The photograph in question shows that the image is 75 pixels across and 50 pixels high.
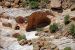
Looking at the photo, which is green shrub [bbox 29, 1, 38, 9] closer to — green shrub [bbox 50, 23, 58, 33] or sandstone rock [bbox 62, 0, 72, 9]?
sandstone rock [bbox 62, 0, 72, 9]

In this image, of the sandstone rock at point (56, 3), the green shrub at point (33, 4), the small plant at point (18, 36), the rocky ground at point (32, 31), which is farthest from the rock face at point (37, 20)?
the green shrub at point (33, 4)

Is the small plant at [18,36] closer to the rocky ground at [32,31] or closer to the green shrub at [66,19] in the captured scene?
the rocky ground at [32,31]

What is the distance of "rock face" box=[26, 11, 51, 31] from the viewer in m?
17.7

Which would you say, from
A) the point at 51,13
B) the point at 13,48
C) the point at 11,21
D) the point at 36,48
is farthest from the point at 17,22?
the point at 36,48

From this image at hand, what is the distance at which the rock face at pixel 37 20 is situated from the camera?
17.7m

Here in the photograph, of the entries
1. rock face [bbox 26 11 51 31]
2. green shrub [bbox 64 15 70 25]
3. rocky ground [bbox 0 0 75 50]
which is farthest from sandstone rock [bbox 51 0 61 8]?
green shrub [bbox 64 15 70 25]

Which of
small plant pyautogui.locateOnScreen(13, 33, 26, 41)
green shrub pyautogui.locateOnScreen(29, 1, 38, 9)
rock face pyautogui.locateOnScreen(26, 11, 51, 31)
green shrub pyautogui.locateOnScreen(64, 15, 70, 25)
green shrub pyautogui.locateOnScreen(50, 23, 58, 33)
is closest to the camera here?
small plant pyautogui.locateOnScreen(13, 33, 26, 41)

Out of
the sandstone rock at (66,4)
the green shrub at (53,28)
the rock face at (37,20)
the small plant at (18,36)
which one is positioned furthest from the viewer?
the sandstone rock at (66,4)

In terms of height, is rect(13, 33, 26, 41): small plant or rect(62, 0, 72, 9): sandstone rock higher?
rect(62, 0, 72, 9): sandstone rock

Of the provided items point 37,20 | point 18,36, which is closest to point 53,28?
point 37,20

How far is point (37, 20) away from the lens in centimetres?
1795

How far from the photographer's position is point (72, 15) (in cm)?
1691

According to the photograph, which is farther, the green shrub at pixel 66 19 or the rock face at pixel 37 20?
the rock face at pixel 37 20

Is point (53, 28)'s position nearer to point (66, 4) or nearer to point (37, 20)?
point (37, 20)
